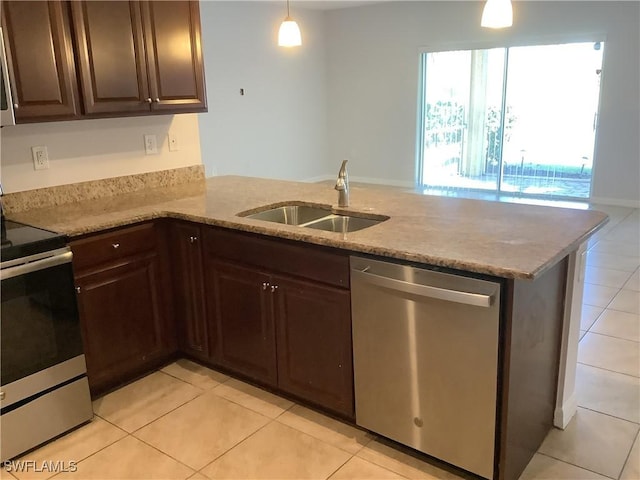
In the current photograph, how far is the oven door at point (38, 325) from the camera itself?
2.12 meters

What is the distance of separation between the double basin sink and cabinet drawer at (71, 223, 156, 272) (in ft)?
1.62

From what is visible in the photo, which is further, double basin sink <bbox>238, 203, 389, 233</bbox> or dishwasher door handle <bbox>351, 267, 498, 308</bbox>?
double basin sink <bbox>238, 203, 389, 233</bbox>

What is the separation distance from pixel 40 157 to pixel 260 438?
183cm

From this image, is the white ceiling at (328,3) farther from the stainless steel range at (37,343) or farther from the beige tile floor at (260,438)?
the stainless steel range at (37,343)

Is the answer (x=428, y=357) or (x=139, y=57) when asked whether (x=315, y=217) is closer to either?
(x=428, y=357)

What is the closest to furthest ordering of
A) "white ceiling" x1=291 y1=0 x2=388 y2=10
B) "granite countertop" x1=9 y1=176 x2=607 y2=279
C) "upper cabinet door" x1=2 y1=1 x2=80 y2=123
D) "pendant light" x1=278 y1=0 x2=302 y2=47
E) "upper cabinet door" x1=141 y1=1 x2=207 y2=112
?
"granite countertop" x1=9 y1=176 x2=607 y2=279
"upper cabinet door" x1=2 y1=1 x2=80 y2=123
"upper cabinet door" x1=141 y1=1 x2=207 y2=112
"pendant light" x1=278 y1=0 x2=302 y2=47
"white ceiling" x1=291 y1=0 x2=388 y2=10

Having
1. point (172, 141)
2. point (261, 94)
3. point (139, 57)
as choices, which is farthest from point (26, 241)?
point (261, 94)

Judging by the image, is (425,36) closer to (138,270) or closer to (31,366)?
(138,270)

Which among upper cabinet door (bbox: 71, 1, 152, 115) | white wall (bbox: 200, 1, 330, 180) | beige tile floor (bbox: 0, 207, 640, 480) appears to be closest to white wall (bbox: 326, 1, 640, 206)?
white wall (bbox: 200, 1, 330, 180)

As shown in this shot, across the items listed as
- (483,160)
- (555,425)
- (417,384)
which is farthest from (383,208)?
(483,160)

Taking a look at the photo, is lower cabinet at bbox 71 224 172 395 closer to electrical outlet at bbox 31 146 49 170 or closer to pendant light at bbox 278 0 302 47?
electrical outlet at bbox 31 146 49 170

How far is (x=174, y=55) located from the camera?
307cm

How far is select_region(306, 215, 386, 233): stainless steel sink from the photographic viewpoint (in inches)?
106

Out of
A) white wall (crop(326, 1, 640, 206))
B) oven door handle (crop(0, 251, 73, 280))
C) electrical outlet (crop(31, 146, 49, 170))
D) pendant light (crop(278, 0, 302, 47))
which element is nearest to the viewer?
oven door handle (crop(0, 251, 73, 280))
